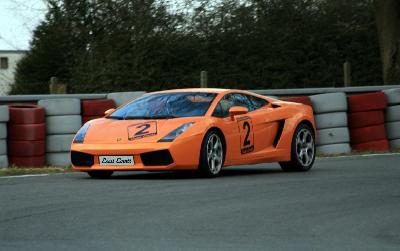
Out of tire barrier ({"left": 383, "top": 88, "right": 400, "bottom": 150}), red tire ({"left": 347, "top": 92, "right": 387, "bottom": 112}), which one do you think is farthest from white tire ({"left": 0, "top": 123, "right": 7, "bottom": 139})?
tire barrier ({"left": 383, "top": 88, "right": 400, "bottom": 150})

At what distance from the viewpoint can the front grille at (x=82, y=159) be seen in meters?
12.6

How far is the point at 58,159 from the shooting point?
15672mm

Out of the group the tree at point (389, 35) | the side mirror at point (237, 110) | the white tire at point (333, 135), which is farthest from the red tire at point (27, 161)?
the tree at point (389, 35)

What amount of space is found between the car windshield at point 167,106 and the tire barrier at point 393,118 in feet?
20.7

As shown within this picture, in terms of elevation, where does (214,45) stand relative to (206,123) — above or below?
above

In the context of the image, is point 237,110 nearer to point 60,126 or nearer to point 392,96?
point 60,126

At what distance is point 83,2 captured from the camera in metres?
25.7

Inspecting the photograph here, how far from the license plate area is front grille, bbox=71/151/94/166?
0.14m

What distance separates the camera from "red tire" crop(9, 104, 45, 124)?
49.7 ft

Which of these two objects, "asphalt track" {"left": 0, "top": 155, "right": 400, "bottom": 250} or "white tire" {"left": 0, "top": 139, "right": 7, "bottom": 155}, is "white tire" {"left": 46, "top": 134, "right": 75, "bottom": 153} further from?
"asphalt track" {"left": 0, "top": 155, "right": 400, "bottom": 250}

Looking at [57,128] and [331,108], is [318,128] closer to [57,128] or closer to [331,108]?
[331,108]

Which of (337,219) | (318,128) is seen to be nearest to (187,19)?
(318,128)

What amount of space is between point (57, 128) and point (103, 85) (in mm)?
8952

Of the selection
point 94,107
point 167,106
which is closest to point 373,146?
point 94,107
